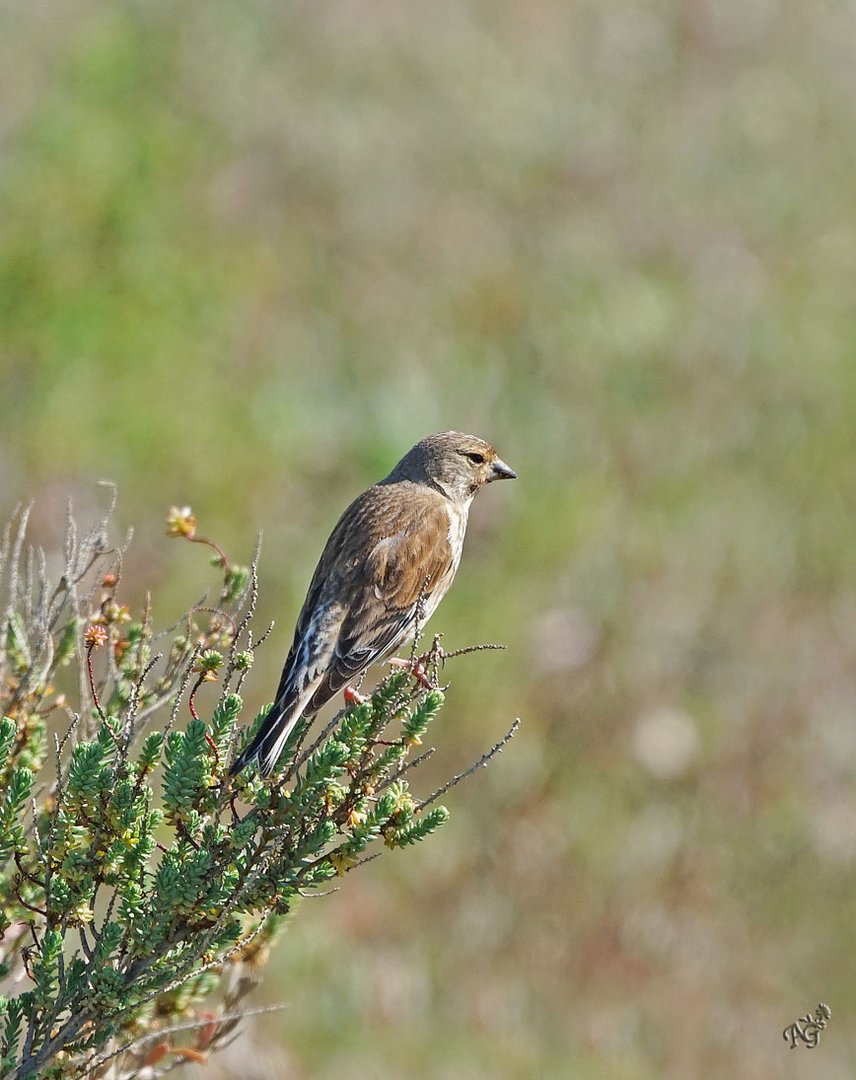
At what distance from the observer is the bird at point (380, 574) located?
479 cm

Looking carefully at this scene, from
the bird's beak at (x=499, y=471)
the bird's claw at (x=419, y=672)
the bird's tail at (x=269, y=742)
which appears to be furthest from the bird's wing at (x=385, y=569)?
the bird's claw at (x=419, y=672)

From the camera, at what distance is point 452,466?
598cm

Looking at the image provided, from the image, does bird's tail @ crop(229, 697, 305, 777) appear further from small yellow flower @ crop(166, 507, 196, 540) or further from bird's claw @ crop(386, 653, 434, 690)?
small yellow flower @ crop(166, 507, 196, 540)

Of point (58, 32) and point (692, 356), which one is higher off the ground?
point (58, 32)

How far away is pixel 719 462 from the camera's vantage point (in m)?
11.6

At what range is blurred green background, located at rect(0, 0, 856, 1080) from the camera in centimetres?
852

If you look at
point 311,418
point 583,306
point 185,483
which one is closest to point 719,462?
point 583,306

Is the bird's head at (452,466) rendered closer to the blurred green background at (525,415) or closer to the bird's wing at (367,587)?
the bird's wing at (367,587)

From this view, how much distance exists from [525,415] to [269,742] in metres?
7.99

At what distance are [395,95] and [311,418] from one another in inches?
208

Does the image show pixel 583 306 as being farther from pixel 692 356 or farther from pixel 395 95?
pixel 395 95

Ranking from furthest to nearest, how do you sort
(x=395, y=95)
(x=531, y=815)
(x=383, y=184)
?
(x=395, y=95) → (x=383, y=184) → (x=531, y=815)

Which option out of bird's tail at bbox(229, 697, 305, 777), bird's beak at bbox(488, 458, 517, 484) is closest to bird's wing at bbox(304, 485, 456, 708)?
bird's beak at bbox(488, 458, 517, 484)

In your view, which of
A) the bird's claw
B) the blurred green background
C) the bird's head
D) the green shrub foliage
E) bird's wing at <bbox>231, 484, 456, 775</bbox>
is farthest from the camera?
the blurred green background
